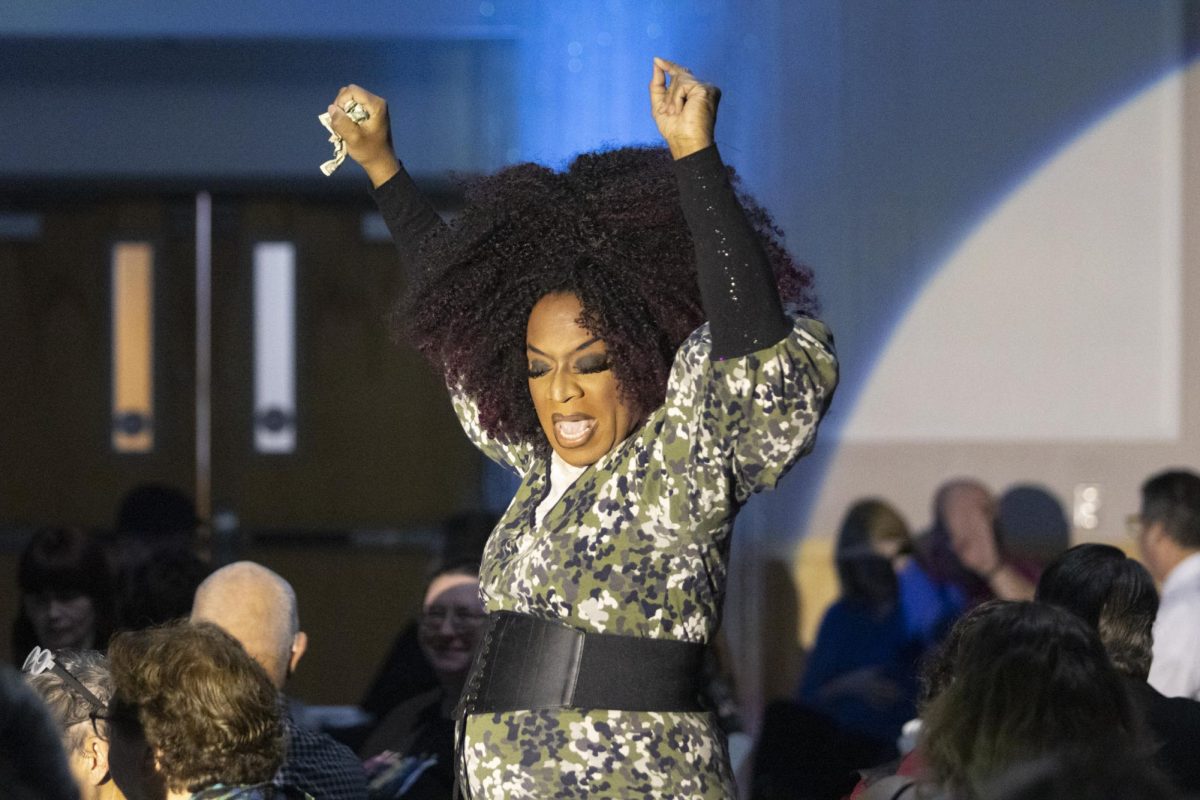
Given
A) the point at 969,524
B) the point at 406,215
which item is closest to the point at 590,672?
the point at 406,215

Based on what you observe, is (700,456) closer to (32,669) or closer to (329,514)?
(32,669)

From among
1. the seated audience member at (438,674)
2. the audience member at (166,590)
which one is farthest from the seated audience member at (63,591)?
the seated audience member at (438,674)

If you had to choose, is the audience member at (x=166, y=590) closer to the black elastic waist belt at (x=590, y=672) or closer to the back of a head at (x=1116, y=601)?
the black elastic waist belt at (x=590, y=672)

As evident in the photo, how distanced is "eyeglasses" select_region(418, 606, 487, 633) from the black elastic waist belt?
2.07 m

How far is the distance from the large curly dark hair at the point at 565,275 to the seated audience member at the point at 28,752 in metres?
1.07

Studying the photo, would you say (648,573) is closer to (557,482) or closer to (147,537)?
(557,482)

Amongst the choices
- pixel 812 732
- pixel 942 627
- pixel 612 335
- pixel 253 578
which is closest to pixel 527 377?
pixel 612 335

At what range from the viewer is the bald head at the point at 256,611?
3.40 m

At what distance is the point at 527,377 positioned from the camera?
2709 mm

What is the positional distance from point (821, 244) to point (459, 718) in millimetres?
3975

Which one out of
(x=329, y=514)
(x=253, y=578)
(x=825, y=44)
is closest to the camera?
(x=253, y=578)

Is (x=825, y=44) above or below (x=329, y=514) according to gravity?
above

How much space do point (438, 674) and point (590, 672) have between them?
2.28 meters

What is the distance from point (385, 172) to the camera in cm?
289
